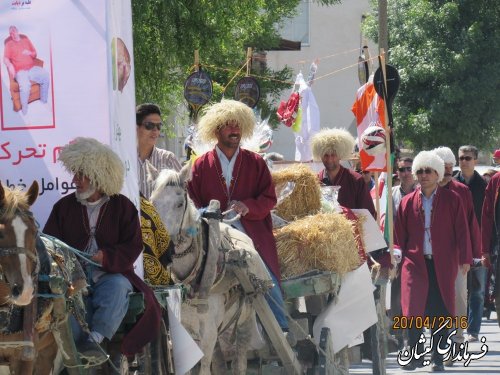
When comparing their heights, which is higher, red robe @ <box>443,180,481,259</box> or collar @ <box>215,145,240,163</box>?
collar @ <box>215,145,240,163</box>

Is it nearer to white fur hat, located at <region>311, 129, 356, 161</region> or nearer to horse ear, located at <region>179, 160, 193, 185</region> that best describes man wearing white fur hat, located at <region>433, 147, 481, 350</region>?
white fur hat, located at <region>311, 129, 356, 161</region>

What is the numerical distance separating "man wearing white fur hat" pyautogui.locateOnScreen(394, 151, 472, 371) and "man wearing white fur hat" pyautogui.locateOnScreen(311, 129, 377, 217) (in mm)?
1093

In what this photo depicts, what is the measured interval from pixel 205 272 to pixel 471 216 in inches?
213

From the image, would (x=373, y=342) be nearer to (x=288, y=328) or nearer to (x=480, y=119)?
(x=288, y=328)

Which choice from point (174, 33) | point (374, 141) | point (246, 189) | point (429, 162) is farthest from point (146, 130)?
point (174, 33)

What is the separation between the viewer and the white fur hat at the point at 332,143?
39.6ft

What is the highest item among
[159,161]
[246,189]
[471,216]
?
[159,161]

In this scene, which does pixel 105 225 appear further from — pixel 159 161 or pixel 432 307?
pixel 432 307

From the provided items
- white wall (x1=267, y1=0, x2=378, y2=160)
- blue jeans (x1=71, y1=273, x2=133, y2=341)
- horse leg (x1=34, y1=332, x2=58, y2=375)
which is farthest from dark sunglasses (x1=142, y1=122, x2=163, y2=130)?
white wall (x1=267, y1=0, x2=378, y2=160)

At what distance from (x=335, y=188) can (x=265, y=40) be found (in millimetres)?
16561

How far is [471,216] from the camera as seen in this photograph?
13422 mm

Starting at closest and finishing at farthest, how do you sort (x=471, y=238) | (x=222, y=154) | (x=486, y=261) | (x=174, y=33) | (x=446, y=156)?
(x=222, y=154) → (x=486, y=261) → (x=471, y=238) → (x=446, y=156) → (x=174, y=33)

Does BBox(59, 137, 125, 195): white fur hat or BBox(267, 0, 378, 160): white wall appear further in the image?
BBox(267, 0, 378, 160): white wall

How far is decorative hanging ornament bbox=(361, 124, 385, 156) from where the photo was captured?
14031 mm
